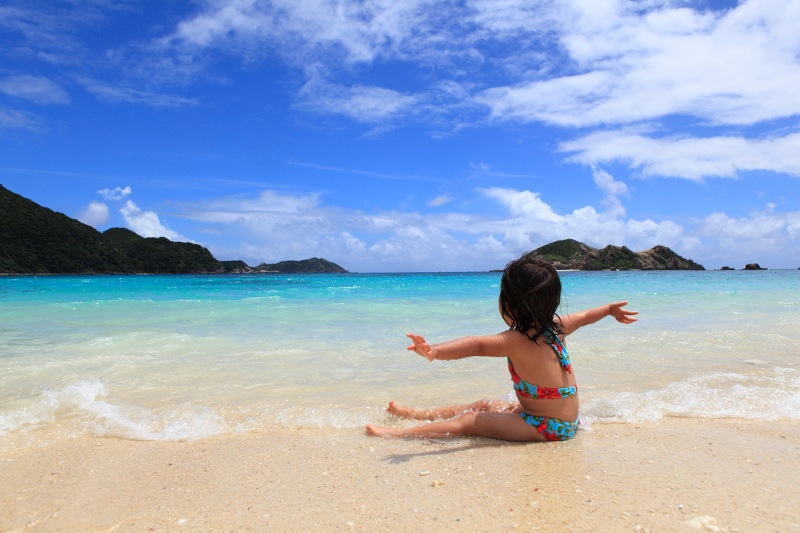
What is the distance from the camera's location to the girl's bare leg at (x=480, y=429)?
11.1 ft

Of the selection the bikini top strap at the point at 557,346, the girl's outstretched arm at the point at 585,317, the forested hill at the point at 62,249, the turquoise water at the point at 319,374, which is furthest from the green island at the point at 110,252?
the bikini top strap at the point at 557,346

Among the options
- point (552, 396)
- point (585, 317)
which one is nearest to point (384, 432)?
point (552, 396)

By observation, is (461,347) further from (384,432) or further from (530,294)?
(384,432)

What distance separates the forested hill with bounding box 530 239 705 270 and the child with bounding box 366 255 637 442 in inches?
3826

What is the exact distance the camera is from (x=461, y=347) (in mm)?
2930

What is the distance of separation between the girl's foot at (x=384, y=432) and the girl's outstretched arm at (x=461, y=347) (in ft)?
3.08

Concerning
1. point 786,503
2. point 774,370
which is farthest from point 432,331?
point 786,503

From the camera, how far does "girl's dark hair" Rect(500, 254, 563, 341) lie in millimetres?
3160

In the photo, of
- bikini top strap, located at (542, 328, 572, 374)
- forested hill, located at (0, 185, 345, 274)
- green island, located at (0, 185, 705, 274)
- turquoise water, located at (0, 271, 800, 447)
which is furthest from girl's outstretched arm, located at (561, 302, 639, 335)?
forested hill, located at (0, 185, 345, 274)

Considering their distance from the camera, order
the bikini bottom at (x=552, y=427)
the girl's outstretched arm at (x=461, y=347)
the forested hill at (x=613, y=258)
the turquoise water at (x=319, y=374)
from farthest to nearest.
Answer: the forested hill at (x=613, y=258) < the turquoise water at (x=319, y=374) < the bikini bottom at (x=552, y=427) < the girl's outstretched arm at (x=461, y=347)

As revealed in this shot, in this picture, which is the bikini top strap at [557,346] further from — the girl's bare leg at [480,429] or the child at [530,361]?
the girl's bare leg at [480,429]

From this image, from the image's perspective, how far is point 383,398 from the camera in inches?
190

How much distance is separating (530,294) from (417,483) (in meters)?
1.38

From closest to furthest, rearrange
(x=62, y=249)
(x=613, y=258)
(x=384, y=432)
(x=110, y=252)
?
(x=384, y=432) → (x=62, y=249) → (x=110, y=252) → (x=613, y=258)
